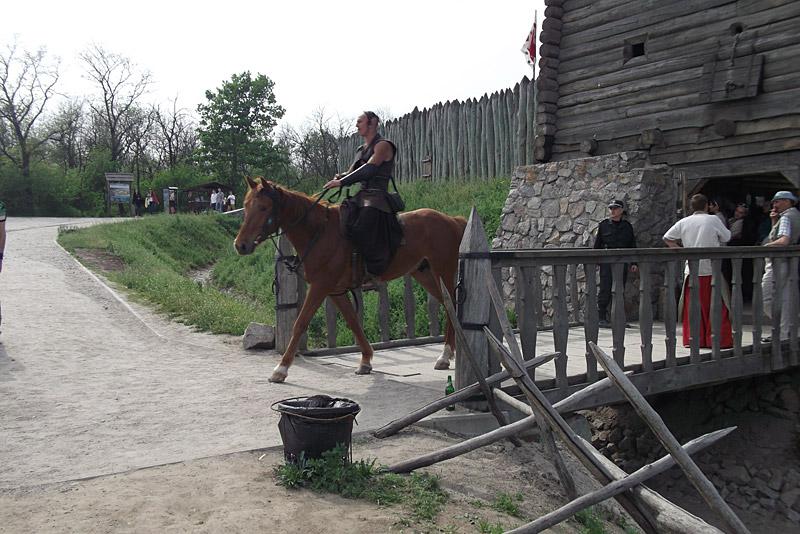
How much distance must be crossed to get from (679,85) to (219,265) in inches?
668

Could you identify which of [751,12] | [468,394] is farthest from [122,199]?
[468,394]

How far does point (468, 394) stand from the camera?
5.02 m

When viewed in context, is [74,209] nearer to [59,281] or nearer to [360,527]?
[59,281]

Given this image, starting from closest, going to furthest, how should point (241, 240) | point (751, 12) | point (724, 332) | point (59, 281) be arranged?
point (241, 240) → point (724, 332) → point (751, 12) → point (59, 281)

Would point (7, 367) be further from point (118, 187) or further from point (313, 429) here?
point (118, 187)

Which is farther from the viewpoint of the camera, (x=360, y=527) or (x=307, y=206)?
(x=307, y=206)

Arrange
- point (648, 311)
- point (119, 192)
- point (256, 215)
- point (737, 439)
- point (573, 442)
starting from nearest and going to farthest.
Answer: point (573, 442), point (648, 311), point (256, 215), point (737, 439), point (119, 192)

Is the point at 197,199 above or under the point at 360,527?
above

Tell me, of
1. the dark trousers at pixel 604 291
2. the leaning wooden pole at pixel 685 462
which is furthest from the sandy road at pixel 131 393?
the dark trousers at pixel 604 291

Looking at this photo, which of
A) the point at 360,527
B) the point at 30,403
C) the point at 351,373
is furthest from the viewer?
the point at 351,373

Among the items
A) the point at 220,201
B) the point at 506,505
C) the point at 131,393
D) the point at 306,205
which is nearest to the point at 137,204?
the point at 220,201

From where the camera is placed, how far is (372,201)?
266 inches

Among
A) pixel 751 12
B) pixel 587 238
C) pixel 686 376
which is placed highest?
pixel 751 12

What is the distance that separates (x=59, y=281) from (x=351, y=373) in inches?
358
